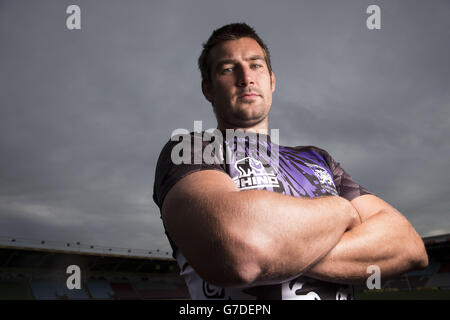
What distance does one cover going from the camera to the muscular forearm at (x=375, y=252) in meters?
1.56

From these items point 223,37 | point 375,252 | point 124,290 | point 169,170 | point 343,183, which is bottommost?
point 124,290

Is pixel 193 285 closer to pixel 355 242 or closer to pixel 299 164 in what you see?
pixel 355 242

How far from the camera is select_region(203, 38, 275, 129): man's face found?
2219mm

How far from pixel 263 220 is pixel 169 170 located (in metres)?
0.57

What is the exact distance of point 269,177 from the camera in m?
1.90

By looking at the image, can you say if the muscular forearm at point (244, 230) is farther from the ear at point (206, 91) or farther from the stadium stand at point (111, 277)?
the stadium stand at point (111, 277)

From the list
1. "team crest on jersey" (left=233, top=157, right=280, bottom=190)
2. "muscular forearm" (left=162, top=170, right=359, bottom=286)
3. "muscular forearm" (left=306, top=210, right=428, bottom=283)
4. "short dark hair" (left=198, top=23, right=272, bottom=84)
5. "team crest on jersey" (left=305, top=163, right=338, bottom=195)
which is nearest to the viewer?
"muscular forearm" (left=162, top=170, right=359, bottom=286)

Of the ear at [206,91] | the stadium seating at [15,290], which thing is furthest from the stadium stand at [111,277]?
the ear at [206,91]

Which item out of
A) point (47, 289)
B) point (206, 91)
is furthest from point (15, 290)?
point (206, 91)

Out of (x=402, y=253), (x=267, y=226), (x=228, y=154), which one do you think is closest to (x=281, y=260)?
(x=267, y=226)

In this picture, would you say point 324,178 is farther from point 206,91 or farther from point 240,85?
point 206,91

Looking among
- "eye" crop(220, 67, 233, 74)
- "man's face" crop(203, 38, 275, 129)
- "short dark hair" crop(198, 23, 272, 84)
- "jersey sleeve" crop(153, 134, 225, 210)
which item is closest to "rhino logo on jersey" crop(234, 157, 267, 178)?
"jersey sleeve" crop(153, 134, 225, 210)

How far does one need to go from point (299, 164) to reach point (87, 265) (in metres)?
33.9

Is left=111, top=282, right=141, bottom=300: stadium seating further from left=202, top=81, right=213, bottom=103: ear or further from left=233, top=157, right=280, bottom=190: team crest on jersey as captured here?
left=233, top=157, right=280, bottom=190: team crest on jersey
